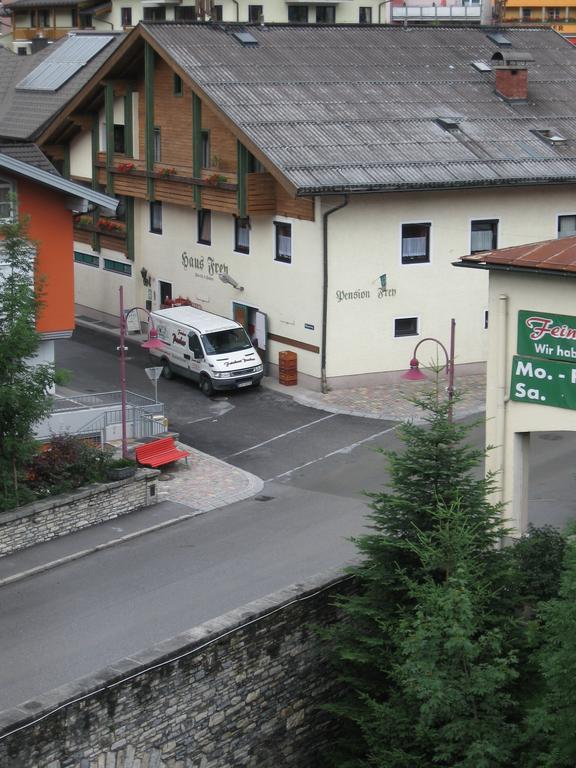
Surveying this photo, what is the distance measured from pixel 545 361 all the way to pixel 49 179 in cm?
1239

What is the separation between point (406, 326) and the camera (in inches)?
1385

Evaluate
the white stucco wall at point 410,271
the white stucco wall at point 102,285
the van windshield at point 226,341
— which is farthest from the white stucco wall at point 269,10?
the van windshield at point 226,341

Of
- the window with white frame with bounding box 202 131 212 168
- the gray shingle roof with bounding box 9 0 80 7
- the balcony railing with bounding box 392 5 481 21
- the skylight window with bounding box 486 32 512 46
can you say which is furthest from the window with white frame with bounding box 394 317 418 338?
the balcony railing with bounding box 392 5 481 21

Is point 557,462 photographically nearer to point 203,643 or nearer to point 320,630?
point 320,630

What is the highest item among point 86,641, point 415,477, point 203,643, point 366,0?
point 366,0

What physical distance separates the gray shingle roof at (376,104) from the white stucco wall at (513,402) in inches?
500

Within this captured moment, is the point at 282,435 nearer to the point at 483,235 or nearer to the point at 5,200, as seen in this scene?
the point at 5,200

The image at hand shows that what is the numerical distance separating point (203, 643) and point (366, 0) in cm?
6828

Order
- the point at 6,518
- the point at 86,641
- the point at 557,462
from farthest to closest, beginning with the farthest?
the point at 557,462 < the point at 6,518 < the point at 86,641

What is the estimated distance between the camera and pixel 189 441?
30.8 metres

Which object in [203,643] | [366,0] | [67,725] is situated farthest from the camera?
[366,0]

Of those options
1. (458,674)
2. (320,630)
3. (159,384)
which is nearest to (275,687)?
(320,630)

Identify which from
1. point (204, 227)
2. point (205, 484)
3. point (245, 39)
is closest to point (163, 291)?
point (204, 227)

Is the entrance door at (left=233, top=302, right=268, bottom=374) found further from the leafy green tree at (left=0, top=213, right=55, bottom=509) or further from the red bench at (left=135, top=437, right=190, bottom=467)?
the leafy green tree at (left=0, top=213, right=55, bottom=509)
